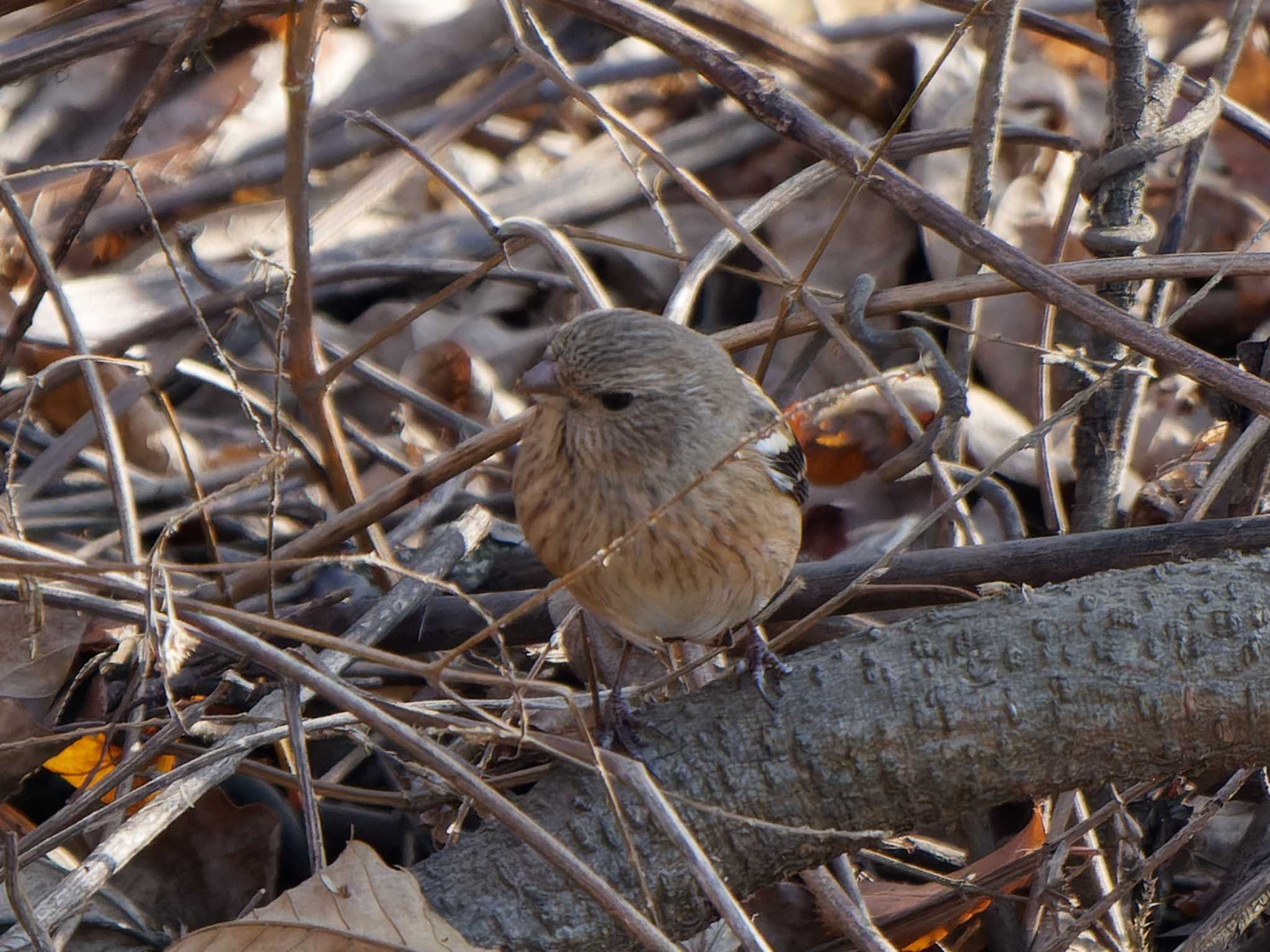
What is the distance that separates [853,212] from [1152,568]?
259cm

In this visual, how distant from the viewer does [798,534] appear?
325 cm

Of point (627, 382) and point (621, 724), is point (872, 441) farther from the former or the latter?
point (621, 724)

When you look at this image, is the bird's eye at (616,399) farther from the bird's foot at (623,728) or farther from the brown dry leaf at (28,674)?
the brown dry leaf at (28,674)

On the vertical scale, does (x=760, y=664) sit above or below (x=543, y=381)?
below

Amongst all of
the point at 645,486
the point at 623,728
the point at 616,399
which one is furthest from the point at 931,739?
the point at 616,399

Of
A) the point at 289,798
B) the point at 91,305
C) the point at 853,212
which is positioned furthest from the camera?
the point at 853,212

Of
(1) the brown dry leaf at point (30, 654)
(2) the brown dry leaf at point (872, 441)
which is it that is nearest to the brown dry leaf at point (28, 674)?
(1) the brown dry leaf at point (30, 654)

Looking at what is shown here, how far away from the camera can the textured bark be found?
2.50 metres

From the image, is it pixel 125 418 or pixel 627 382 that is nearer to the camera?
pixel 627 382

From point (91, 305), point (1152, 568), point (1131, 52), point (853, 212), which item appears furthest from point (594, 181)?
point (1152, 568)

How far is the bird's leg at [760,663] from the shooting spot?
2764 mm

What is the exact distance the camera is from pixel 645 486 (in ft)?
9.85

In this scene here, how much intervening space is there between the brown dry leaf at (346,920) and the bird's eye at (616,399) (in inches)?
44.8

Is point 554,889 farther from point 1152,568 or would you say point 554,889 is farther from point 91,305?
point 91,305
